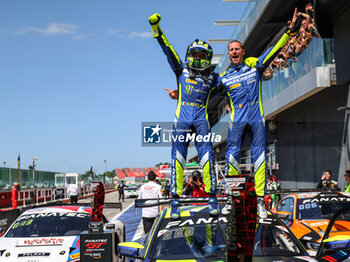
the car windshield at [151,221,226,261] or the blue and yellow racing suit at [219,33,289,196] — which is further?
the blue and yellow racing suit at [219,33,289,196]

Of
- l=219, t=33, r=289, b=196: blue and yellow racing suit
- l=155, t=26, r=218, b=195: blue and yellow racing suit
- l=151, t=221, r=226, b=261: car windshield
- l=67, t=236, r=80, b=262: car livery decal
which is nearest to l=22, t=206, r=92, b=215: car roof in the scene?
l=67, t=236, r=80, b=262: car livery decal

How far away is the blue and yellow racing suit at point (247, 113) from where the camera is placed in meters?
6.17

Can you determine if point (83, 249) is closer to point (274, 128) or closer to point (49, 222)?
point (49, 222)

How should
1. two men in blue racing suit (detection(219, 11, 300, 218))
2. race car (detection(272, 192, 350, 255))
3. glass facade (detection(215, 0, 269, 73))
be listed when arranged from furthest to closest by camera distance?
glass facade (detection(215, 0, 269, 73)) → race car (detection(272, 192, 350, 255)) → two men in blue racing suit (detection(219, 11, 300, 218))

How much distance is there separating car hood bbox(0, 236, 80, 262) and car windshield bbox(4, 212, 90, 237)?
29cm

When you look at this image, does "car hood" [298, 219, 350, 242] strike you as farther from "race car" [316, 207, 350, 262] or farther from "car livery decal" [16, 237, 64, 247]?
"car livery decal" [16, 237, 64, 247]

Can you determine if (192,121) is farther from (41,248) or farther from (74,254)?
(41,248)

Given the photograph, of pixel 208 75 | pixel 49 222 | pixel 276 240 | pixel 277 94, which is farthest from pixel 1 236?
pixel 277 94

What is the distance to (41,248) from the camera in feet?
21.3

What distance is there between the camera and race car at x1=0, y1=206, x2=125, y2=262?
6.21 meters

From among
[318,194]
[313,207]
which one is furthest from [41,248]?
[318,194]

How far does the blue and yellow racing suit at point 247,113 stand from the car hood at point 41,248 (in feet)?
8.56

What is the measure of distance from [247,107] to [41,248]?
3.75m

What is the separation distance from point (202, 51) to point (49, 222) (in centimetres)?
394
